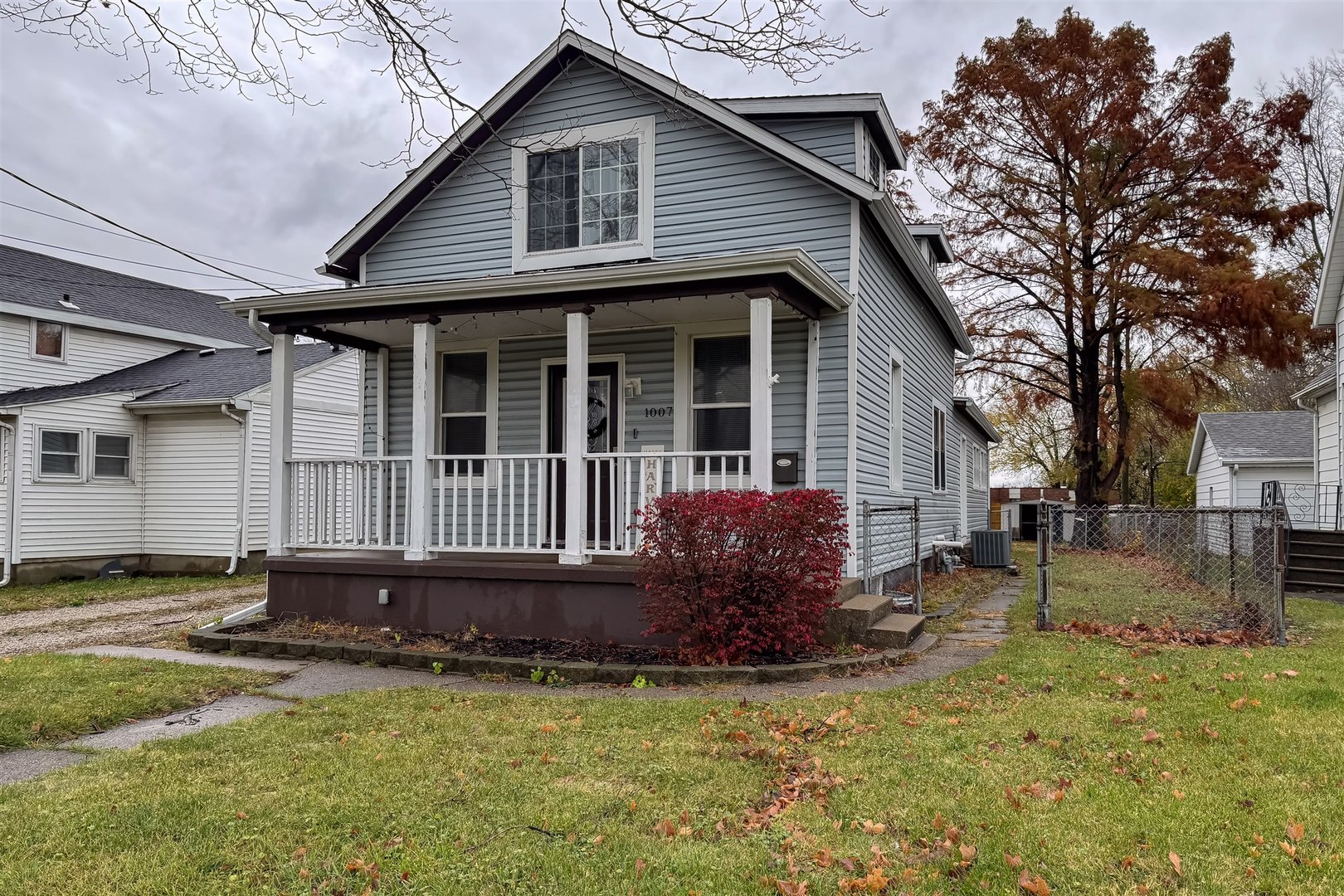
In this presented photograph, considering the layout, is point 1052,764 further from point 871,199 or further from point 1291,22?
point 1291,22

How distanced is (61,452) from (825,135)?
45.3 feet

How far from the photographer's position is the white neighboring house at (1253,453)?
20.2 m

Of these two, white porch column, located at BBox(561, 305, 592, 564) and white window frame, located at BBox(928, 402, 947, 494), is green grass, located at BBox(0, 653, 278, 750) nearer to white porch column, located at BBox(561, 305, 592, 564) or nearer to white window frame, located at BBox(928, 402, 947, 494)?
white porch column, located at BBox(561, 305, 592, 564)

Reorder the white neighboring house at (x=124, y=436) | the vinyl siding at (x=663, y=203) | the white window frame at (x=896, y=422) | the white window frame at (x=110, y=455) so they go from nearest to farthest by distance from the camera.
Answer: the vinyl siding at (x=663, y=203) → the white window frame at (x=896, y=422) → the white neighboring house at (x=124, y=436) → the white window frame at (x=110, y=455)

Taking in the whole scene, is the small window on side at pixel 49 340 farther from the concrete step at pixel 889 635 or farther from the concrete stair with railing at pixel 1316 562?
the concrete stair with railing at pixel 1316 562

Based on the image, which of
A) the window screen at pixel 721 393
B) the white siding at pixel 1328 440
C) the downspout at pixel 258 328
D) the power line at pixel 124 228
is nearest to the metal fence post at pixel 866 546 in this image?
the window screen at pixel 721 393

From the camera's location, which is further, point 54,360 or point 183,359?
point 183,359

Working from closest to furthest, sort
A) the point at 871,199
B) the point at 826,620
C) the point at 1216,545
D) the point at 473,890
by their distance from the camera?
the point at 473,890 < the point at 826,620 < the point at 871,199 < the point at 1216,545

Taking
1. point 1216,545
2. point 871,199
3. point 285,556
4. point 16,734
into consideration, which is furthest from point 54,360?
point 1216,545

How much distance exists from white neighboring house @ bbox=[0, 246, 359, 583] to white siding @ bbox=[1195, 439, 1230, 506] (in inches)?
822

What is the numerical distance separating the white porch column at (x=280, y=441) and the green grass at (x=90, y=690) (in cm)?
193

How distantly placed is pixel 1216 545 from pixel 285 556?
13609 millimetres

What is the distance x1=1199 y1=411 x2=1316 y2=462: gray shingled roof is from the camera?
20.4 metres

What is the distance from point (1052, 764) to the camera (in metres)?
4.29
